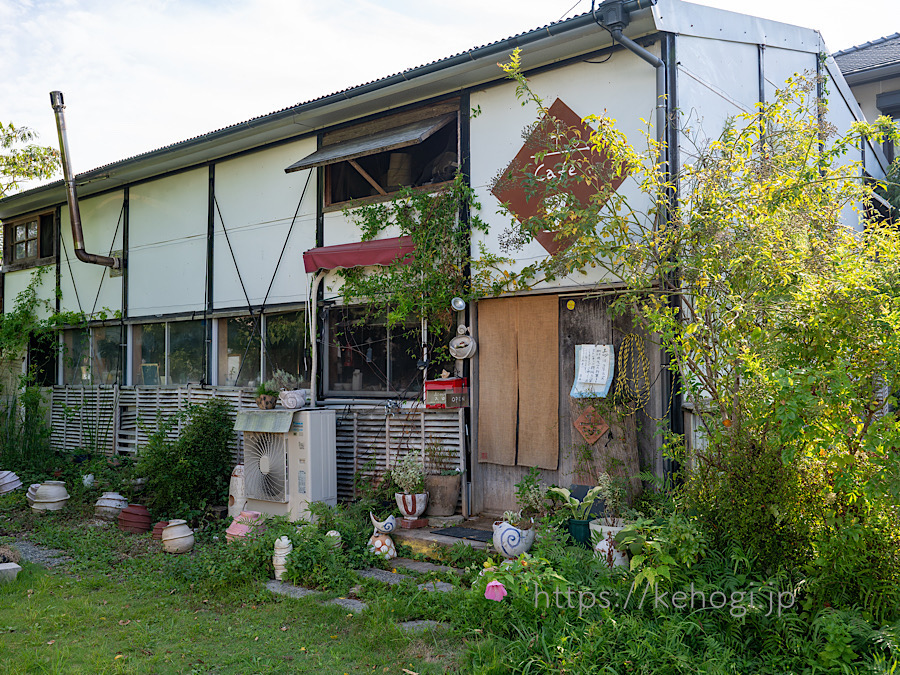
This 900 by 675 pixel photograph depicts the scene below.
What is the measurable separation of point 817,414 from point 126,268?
11418mm

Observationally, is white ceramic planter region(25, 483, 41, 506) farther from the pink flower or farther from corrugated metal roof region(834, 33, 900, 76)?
corrugated metal roof region(834, 33, 900, 76)

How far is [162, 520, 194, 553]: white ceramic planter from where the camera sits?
7.23 m

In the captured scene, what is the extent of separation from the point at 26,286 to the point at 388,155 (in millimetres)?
9439

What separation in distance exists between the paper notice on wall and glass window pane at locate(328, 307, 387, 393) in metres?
2.75

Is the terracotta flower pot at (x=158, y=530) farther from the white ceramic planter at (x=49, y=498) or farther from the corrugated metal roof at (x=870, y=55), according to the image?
the corrugated metal roof at (x=870, y=55)

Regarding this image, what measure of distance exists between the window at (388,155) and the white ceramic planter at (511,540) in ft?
14.0

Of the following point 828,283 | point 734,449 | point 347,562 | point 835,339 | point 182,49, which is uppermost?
point 182,49

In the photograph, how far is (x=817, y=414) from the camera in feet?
11.8

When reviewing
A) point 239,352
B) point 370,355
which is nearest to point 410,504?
point 370,355

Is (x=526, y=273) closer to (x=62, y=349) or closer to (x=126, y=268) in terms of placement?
(x=126, y=268)

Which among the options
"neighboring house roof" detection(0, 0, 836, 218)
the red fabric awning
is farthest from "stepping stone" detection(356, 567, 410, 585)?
"neighboring house roof" detection(0, 0, 836, 218)

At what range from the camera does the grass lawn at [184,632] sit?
4301 millimetres

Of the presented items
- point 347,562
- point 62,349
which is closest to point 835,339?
point 347,562

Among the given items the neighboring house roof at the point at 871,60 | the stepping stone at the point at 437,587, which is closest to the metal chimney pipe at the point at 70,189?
the stepping stone at the point at 437,587
